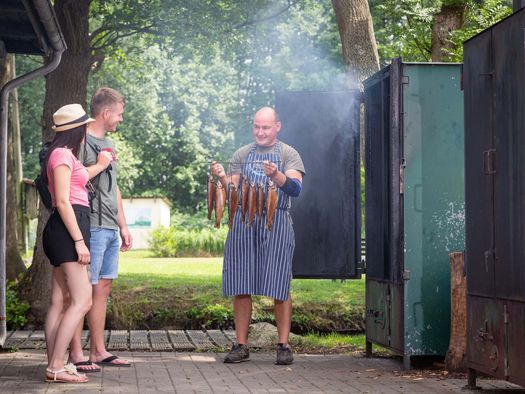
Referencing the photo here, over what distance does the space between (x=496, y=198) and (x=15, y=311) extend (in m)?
7.73

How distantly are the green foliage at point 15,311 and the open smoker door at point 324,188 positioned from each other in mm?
4005

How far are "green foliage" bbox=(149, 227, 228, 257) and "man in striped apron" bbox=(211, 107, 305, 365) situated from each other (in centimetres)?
2575

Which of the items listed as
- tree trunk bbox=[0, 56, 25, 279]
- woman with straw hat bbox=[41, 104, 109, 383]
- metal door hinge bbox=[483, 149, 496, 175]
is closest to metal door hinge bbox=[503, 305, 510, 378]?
metal door hinge bbox=[483, 149, 496, 175]

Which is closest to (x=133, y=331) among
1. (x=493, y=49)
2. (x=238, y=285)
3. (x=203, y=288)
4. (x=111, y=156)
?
(x=203, y=288)

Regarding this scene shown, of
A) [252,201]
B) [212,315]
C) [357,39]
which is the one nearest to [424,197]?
[252,201]

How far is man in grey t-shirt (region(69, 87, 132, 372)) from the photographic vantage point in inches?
357

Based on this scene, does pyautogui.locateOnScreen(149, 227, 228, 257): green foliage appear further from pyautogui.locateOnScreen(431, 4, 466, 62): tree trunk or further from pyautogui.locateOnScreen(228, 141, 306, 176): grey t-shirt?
pyautogui.locateOnScreen(228, 141, 306, 176): grey t-shirt

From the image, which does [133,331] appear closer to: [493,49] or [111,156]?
[111,156]

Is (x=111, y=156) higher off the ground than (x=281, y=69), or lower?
lower

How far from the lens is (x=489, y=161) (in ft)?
25.1

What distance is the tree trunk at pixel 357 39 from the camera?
1506 cm

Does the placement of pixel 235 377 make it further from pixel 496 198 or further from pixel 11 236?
pixel 11 236

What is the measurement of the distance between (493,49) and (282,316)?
3.50 meters

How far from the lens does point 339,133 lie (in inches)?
440
